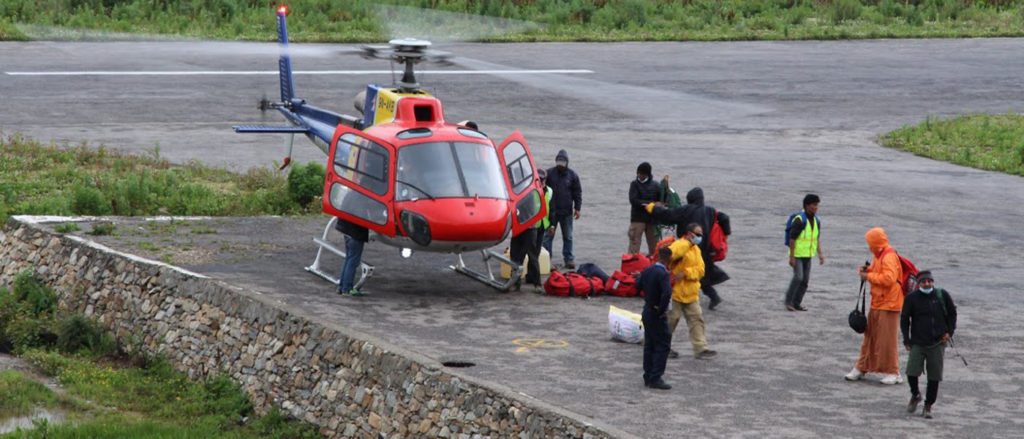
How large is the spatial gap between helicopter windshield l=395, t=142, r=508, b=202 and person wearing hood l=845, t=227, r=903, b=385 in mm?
5355

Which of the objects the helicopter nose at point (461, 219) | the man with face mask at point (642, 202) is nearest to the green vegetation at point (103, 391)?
the helicopter nose at point (461, 219)

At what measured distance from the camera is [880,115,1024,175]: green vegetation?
32.2 meters

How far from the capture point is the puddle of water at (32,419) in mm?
19141

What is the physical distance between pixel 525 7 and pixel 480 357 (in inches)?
1300

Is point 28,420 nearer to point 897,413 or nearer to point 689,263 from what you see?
point 689,263

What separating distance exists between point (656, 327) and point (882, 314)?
2.54 metres

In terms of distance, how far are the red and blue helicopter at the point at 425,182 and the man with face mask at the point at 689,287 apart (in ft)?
10.2

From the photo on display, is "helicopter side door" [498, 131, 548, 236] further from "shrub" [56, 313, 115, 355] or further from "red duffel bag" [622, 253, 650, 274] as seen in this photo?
"shrub" [56, 313, 115, 355]

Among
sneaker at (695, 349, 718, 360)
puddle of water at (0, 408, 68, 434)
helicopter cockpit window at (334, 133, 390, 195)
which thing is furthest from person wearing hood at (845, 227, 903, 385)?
puddle of water at (0, 408, 68, 434)

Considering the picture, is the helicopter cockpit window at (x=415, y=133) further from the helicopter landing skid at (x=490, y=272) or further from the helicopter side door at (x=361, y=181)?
the helicopter landing skid at (x=490, y=272)

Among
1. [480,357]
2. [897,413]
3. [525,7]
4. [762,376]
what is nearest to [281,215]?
[480,357]

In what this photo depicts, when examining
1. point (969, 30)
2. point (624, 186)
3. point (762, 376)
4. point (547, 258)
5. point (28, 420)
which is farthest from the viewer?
point (969, 30)

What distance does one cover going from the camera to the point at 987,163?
3206 cm

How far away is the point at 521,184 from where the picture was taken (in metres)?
19.8
